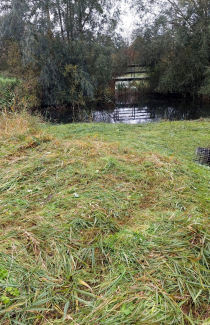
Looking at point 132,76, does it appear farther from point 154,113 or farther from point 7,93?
point 7,93

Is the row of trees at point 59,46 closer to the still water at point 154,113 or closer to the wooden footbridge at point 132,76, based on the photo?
the still water at point 154,113

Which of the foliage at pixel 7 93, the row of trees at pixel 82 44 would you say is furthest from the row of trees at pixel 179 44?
the foliage at pixel 7 93

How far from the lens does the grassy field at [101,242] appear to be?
1333 mm

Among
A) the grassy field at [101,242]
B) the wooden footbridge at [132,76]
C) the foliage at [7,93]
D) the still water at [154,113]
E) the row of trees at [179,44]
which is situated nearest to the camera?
the grassy field at [101,242]

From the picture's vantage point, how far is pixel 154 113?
492 inches

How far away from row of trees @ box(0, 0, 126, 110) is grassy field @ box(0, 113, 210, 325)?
32.2 ft

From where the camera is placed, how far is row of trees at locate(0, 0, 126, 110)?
1117cm

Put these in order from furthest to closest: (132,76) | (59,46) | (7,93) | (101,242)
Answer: (132,76)
(59,46)
(7,93)
(101,242)

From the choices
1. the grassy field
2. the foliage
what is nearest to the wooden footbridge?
the foliage

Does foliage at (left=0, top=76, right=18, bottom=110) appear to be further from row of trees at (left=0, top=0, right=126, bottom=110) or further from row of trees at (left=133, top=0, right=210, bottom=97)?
row of trees at (left=133, top=0, right=210, bottom=97)

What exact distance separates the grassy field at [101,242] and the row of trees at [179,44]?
1242cm

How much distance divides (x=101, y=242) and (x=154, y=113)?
11475mm

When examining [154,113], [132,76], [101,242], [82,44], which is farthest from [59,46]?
[101,242]

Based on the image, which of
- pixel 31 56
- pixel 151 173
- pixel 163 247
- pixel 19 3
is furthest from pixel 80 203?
pixel 19 3
